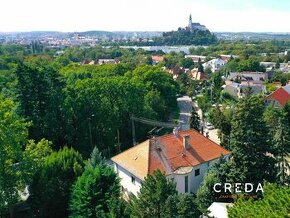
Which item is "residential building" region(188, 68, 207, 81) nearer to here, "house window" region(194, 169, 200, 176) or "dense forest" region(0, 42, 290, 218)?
"dense forest" region(0, 42, 290, 218)

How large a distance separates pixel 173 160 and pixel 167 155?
0.60 metres

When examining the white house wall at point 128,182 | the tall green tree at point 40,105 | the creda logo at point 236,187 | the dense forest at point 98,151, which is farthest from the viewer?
the tall green tree at point 40,105

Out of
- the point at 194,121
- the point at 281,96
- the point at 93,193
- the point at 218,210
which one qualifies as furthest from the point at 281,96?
the point at 93,193

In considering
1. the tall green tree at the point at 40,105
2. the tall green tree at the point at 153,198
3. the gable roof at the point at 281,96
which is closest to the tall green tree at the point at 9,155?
the tall green tree at the point at 153,198

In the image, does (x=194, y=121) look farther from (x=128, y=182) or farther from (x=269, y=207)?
(x=269, y=207)

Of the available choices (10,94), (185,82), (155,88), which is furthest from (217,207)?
(185,82)

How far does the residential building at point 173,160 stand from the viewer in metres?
25.7

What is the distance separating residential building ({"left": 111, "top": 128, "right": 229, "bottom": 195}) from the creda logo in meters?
2.57

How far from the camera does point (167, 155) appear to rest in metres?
26.6

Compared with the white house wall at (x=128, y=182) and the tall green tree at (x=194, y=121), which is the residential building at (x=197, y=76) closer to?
the tall green tree at (x=194, y=121)

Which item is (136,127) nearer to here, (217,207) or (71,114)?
(71,114)

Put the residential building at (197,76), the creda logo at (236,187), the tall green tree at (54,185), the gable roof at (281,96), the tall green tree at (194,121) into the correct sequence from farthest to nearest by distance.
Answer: the residential building at (197,76) → the gable roof at (281,96) → the tall green tree at (194,121) → the tall green tree at (54,185) → the creda logo at (236,187)

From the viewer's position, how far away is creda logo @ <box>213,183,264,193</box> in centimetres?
2295

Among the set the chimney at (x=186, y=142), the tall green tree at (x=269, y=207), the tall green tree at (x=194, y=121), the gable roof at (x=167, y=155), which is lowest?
the tall green tree at (x=194, y=121)
